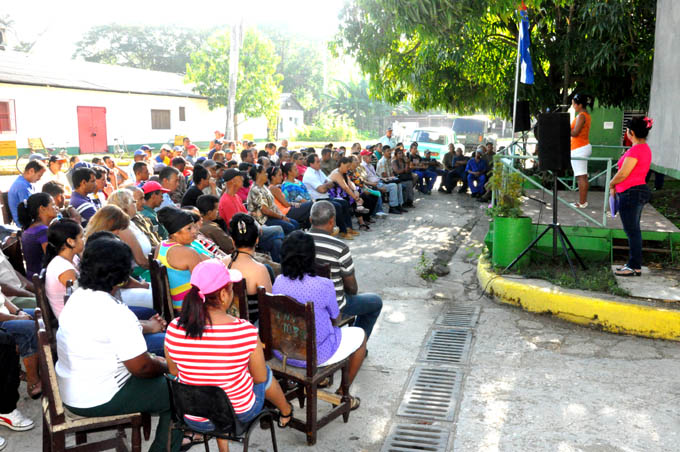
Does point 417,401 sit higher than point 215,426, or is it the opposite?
point 215,426

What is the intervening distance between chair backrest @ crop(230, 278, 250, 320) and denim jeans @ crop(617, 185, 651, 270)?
4.47 m

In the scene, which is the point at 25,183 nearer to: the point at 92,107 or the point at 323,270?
the point at 323,270

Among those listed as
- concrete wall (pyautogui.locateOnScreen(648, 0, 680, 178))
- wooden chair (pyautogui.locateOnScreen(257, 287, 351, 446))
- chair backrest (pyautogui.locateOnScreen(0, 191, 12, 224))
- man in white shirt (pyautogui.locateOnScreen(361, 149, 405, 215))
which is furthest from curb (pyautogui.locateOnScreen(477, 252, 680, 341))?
chair backrest (pyautogui.locateOnScreen(0, 191, 12, 224))

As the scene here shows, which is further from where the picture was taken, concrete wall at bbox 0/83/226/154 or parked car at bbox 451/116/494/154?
parked car at bbox 451/116/494/154

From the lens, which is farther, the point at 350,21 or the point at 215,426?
the point at 350,21

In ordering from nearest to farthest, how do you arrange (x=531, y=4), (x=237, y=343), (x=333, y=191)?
1. (x=237, y=343)
2. (x=531, y=4)
3. (x=333, y=191)

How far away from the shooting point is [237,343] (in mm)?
3061

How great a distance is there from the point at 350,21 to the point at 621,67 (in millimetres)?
5576

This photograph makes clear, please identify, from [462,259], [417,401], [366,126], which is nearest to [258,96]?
[366,126]

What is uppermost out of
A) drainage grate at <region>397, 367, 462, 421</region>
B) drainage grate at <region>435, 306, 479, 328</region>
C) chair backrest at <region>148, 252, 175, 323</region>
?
chair backrest at <region>148, 252, 175, 323</region>

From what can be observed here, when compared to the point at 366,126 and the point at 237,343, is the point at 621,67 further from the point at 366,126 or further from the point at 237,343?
the point at 366,126

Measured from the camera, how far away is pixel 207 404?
10.00 feet

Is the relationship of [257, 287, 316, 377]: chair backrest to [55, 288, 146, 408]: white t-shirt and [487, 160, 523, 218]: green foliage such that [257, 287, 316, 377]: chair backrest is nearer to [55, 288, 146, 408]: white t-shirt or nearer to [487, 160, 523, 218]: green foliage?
[55, 288, 146, 408]: white t-shirt

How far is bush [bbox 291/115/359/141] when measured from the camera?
47375 millimetres
